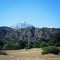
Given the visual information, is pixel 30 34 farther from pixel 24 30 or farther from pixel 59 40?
pixel 59 40

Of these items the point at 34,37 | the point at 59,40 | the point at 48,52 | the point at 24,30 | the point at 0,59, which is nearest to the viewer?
the point at 0,59

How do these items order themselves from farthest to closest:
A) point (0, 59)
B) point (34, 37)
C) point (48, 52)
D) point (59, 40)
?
1. point (34, 37)
2. point (59, 40)
3. point (48, 52)
4. point (0, 59)

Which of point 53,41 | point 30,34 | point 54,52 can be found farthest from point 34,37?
point 54,52

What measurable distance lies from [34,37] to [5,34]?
19.4 m

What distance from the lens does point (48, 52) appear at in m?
39.6

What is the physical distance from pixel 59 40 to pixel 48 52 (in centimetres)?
3446

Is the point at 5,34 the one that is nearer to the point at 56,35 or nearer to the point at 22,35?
the point at 22,35

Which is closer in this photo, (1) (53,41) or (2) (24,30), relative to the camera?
(1) (53,41)

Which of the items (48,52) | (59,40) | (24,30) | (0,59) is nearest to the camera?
(0,59)

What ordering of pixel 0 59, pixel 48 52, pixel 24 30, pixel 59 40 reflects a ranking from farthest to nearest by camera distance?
pixel 24 30 → pixel 59 40 → pixel 48 52 → pixel 0 59

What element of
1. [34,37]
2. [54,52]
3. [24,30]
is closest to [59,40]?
Answer: [54,52]

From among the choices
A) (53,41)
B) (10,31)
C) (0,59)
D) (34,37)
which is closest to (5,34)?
(10,31)

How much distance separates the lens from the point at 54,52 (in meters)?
40.5

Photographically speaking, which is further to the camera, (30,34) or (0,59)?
(30,34)
